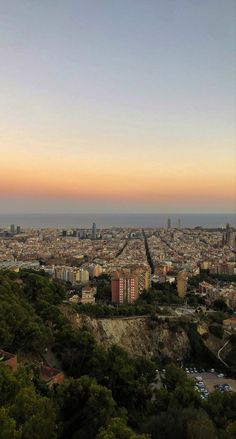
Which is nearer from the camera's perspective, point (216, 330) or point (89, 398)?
point (89, 398)

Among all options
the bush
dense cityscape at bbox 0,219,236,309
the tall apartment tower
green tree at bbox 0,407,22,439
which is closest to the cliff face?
the bush

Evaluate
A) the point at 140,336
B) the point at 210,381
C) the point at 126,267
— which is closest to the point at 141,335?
the point at 140,336

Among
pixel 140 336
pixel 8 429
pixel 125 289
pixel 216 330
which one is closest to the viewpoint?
pixel 8 429

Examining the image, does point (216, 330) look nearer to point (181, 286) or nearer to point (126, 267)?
point (181, 286)

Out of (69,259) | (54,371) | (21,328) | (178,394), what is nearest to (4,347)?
(21,328)

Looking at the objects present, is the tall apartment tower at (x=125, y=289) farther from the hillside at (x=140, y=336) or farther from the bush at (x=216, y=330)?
the bush at (x=216, y=330)

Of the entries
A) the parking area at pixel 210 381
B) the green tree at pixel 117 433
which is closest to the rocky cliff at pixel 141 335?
the parking area at pixel 210 381

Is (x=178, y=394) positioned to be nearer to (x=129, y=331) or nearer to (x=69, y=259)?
(x=129, y=331)
